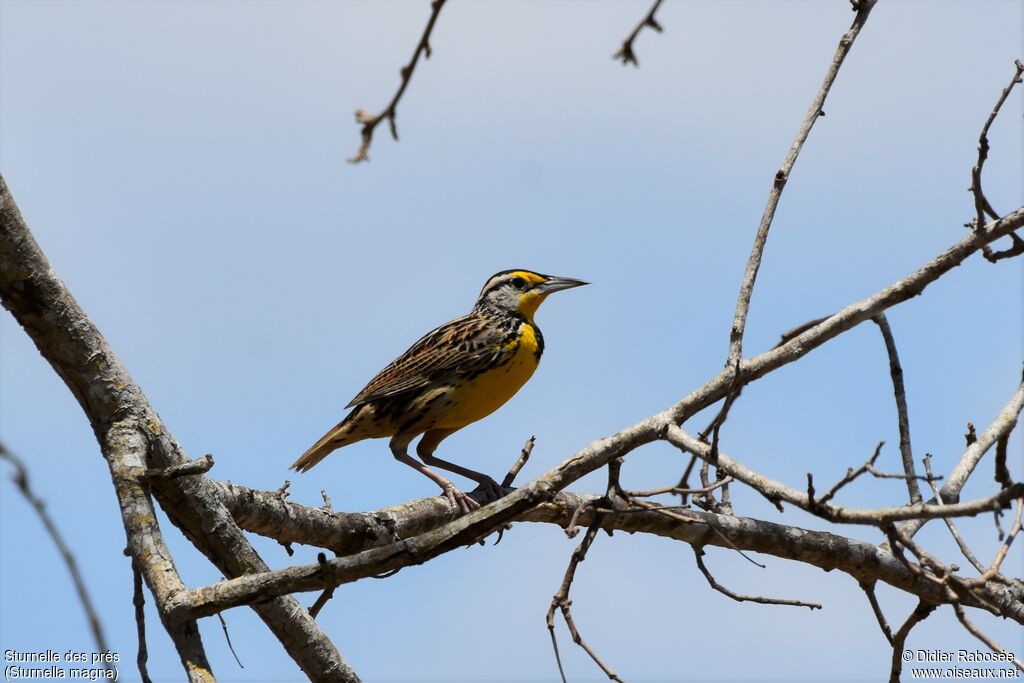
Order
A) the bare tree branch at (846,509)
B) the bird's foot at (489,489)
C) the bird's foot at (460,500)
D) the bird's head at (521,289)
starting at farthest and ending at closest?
the bird's head at (521,289) → the bird's foot at (489,489) → the bird's foot at (460,500) → the bare tree branch at (846,509)

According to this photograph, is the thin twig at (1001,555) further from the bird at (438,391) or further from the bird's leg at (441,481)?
the bird at (438,391)

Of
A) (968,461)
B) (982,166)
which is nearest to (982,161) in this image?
(982,166)

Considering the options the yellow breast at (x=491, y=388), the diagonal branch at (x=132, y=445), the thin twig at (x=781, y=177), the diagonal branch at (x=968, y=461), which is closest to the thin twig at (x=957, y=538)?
the diagonal branch at (x=968, y=461)

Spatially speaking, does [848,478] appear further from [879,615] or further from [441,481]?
[441,481]

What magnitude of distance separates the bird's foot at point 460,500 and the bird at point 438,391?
1.85 feet

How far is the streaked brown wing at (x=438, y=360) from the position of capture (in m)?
7.56

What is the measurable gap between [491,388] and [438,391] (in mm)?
351

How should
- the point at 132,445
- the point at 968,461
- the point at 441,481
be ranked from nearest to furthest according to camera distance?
the point at 132,445 → the point at 968,461 → the point at 441,481

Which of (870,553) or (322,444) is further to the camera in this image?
(322,444)

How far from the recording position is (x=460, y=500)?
21.0 ft

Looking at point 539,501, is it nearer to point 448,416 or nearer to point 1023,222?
point 1023,222

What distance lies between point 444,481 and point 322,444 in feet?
3.34

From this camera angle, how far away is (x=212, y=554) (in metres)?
4.11

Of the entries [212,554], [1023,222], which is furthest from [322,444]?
[1023,222]
